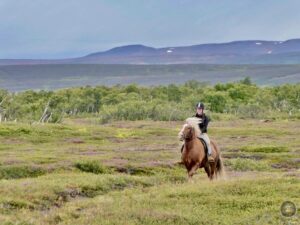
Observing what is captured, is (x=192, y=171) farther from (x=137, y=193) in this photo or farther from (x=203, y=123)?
(x=137, y=193)

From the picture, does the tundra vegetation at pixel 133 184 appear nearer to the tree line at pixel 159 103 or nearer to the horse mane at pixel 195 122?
the horse mane at pixel 195 122

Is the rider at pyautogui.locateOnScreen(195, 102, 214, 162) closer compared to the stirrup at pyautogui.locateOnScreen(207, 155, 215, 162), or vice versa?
the rider at pyautogui.locateOnScreen(195, 102, 214, 162)

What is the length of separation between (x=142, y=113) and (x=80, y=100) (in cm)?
4577

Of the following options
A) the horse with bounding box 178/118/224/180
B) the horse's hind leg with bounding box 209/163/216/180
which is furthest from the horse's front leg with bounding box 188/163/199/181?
the horse's hind leg with bounding box 209/163/216/180

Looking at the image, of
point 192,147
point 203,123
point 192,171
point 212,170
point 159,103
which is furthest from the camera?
point 159,103

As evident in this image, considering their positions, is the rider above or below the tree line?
above

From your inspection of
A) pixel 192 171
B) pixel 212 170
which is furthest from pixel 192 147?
pixel 212 170

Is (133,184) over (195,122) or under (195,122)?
under

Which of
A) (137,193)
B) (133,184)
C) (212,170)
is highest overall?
(212,170)

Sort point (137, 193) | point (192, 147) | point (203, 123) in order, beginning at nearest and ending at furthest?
1. point (137, 193)
2. point (192, 147)
3. point (203, 123)

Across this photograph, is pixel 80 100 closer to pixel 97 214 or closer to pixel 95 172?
pixel 95 172

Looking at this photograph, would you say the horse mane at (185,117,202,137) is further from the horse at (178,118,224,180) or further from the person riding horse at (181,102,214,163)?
the person riding horse at (181,102,214,163)

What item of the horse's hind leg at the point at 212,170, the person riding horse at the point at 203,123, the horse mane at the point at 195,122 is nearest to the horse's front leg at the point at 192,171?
the person riding horse at the point at 203,123

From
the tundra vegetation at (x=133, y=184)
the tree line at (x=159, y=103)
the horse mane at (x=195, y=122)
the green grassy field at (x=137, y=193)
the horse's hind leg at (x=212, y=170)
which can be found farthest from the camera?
the tree line at (x=159, y=103)
